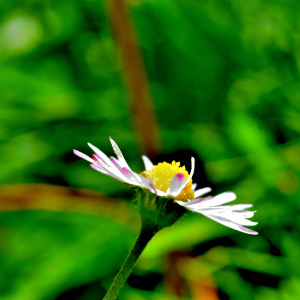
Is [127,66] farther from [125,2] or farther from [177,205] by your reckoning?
[177,205]

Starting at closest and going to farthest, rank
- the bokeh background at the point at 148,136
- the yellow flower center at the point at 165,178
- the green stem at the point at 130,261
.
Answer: the green stem at the point at 130,261 → the yellow flower center at the point at 165,178 → the bokeh background at the point at 148,136

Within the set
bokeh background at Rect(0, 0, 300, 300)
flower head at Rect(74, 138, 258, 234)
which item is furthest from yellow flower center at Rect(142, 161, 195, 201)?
bokeh background at Rect(0, 0, 300, 300)

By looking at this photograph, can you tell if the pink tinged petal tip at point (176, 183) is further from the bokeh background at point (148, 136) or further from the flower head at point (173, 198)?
the bokeh background at point (148, 136)

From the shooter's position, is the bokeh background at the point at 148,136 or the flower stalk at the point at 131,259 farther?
the bokeh background at the point at 148,136

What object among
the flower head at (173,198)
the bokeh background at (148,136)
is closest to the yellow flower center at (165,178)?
the flower head at (173,198)

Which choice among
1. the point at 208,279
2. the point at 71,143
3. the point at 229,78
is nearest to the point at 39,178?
the point at 71,143

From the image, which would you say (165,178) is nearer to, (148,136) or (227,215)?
(227,215)
